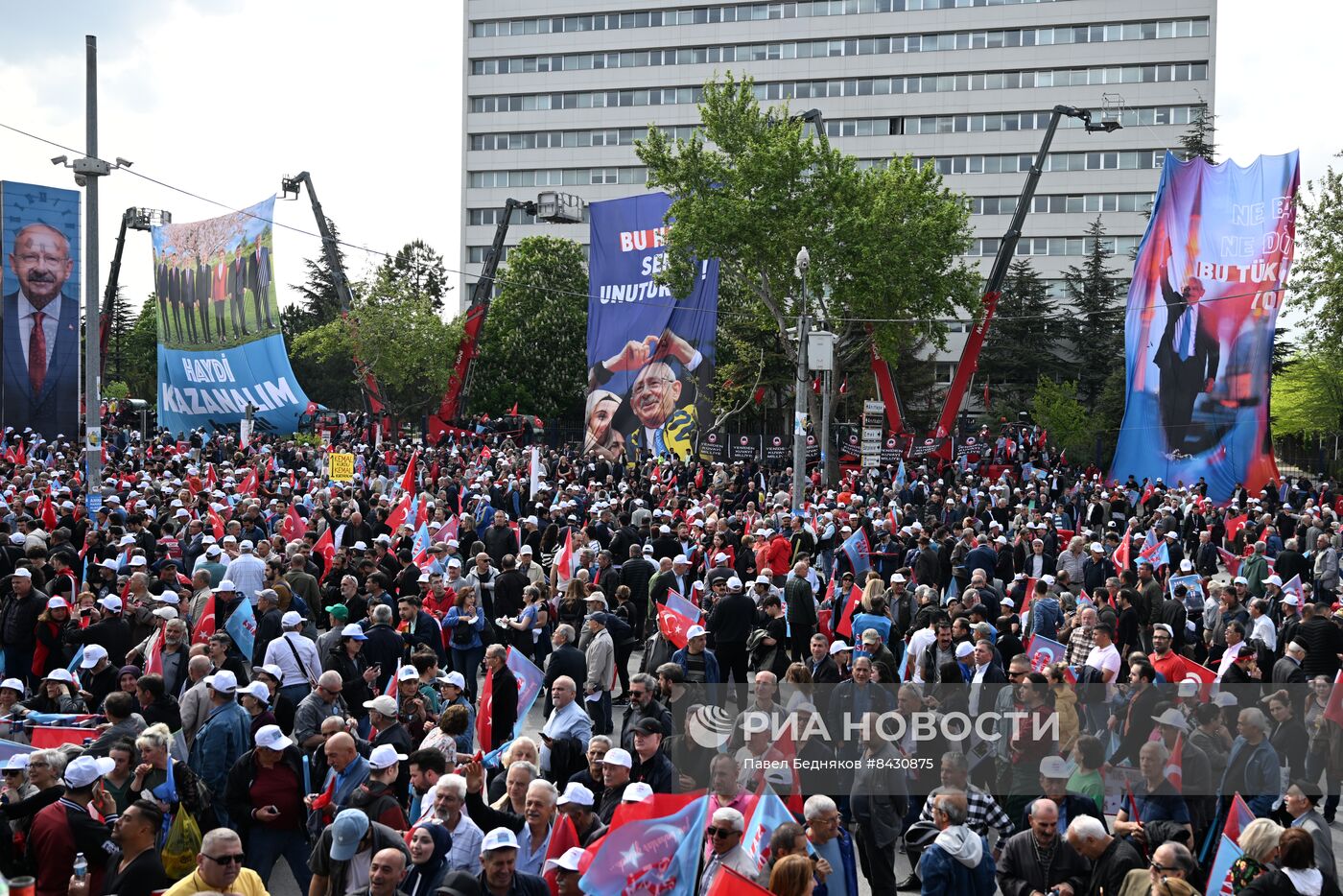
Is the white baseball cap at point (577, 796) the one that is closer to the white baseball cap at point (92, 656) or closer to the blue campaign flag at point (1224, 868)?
the blue campaign flag at point (1224, 868)

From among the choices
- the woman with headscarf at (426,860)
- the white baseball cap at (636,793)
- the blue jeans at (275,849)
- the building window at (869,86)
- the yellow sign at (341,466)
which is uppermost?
the building window at (869,86)

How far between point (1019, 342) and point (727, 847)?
58.2 meters

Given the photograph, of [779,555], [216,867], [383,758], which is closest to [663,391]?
[779,555]

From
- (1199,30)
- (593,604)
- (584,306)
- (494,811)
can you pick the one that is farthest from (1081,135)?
(494,811)

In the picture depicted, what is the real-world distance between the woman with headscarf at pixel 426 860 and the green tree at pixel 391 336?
4494 cm

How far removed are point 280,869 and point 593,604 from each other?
386 centimetres

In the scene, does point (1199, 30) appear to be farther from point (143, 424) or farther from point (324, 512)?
point (324, 512)

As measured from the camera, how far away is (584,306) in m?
58.6

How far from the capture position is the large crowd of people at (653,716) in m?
6.79

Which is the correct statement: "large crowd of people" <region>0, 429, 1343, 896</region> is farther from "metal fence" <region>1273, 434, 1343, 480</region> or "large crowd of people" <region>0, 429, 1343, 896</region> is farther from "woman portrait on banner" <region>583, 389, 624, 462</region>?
"metal fence" <region>1273, 434, 1343, 480</region>

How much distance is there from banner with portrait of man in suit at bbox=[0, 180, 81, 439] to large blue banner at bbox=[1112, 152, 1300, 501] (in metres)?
Result: 28.5

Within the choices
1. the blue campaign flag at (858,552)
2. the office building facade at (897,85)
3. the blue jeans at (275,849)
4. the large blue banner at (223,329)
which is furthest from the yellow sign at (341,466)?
the office building facade at (897,85)

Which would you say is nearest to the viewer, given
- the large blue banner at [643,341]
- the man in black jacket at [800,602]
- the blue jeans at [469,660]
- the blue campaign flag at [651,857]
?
the blue campaign flag at [651,857]

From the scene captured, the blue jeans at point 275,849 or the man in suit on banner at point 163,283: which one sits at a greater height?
the man in suit on banner at point 163,283
